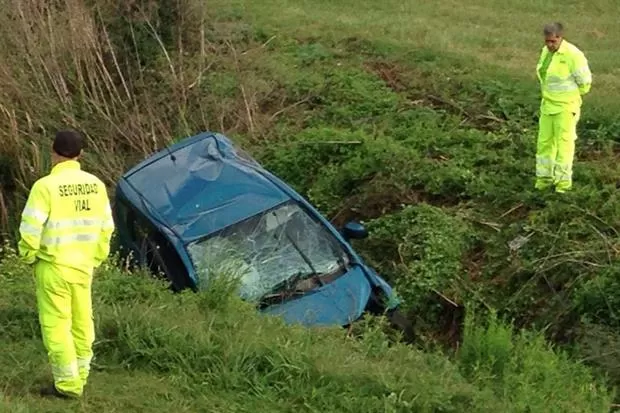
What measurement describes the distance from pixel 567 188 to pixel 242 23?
1092 centimetres

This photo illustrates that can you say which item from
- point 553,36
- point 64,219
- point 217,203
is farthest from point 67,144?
point 553,36

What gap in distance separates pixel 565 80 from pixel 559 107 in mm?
302

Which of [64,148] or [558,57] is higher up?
[64,148]

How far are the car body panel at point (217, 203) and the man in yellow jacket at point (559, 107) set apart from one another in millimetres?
2783

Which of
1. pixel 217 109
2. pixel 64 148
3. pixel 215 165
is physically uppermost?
pixel 64 148

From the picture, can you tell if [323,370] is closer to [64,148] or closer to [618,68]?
[64,148]

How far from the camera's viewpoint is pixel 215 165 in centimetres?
1027

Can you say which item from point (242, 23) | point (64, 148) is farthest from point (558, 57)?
point (242, 23)

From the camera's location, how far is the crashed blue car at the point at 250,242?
8836mm

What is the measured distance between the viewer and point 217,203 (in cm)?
965

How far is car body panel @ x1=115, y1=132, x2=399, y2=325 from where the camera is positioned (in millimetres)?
8773

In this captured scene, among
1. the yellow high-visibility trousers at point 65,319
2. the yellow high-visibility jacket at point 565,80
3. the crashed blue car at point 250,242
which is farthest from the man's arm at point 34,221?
the yellow high-visibility jacket at point 565,80

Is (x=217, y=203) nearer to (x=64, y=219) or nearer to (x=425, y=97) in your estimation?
(x=64, y=219)

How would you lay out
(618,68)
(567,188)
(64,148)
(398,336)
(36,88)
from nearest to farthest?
(64,148) < (398,336) < (567,188) < (36,88) < (618,68)
